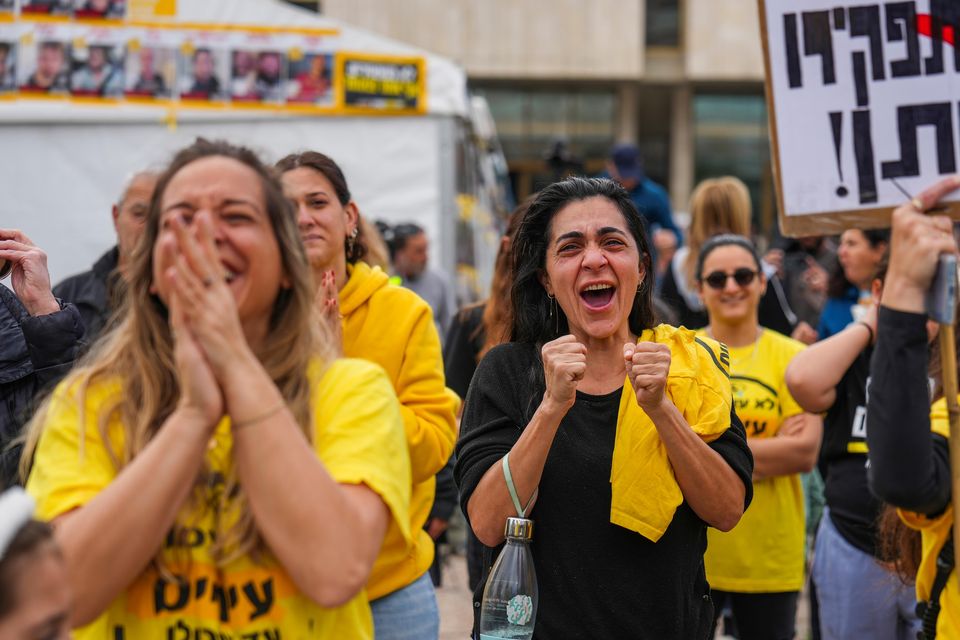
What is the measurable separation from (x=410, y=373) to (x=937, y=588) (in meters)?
1.50

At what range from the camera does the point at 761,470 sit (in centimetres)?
507

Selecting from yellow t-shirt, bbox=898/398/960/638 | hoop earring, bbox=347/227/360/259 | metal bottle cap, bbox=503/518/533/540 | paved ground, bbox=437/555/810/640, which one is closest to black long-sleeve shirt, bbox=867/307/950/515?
yellow t-shirt, bbox=898/398/960/638

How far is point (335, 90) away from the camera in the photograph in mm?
9523

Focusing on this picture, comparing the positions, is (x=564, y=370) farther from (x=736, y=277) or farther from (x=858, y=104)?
(x=736, y=277)

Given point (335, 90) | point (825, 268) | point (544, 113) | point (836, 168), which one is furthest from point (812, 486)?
point (544, 113)

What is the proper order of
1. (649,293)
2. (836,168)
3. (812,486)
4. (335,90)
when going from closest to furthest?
(836,168) → (649,293) → (812,486) → (335,90)

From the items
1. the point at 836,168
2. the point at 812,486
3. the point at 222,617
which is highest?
the point at 836,168

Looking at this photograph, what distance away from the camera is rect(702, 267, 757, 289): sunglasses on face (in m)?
5.44

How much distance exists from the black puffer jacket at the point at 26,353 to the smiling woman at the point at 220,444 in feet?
4.61

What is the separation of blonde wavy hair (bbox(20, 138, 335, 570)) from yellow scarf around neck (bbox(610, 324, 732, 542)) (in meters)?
1.01

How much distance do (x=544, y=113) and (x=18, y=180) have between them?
22.1 meters

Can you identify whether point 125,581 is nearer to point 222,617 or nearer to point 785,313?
point 222,617

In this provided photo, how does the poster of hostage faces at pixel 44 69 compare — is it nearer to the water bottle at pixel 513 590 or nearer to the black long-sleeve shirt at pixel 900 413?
the water bottle at pixel 513 590

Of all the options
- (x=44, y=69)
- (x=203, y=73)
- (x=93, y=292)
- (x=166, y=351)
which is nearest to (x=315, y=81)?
(x=203, y=73)
